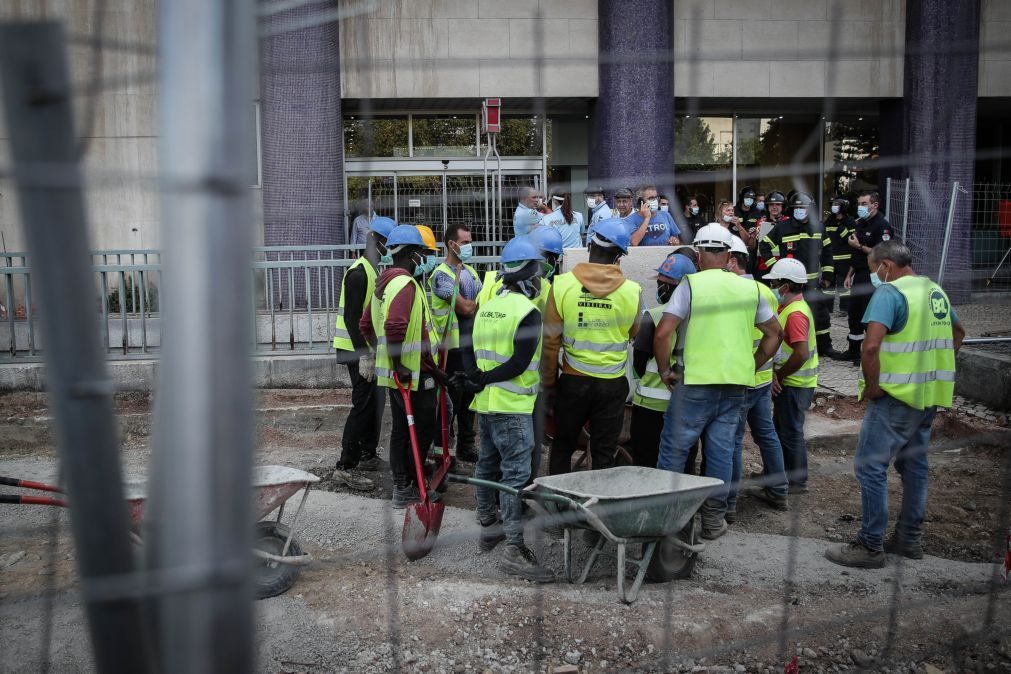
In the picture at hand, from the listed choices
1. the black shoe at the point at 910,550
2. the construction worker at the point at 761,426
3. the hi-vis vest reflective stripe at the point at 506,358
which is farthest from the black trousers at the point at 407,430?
the black shoe at the point at 910,550

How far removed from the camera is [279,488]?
4.29 metres

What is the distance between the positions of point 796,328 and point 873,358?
1.13 metres

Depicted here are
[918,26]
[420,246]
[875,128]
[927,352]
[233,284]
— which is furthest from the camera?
[875,128]

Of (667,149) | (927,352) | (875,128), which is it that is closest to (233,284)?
(927,352)

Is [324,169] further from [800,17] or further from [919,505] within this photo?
[800,17]

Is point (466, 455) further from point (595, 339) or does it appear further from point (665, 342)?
point (665, 342)

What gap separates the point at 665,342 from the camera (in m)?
4.99

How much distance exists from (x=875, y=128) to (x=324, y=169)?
12.2 meters

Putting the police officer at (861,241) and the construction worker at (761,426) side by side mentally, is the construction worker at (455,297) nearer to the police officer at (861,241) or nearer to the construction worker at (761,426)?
the construction worker at (761,426)

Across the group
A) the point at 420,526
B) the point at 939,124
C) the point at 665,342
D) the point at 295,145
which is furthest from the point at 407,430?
the point at 939,124

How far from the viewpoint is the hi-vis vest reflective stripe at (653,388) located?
5367 mm

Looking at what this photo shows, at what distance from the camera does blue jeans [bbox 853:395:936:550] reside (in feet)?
16.3

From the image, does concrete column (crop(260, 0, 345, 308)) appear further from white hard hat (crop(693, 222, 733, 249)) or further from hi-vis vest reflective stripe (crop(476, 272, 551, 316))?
white hard hat (crop(693, 222, 733, 249))

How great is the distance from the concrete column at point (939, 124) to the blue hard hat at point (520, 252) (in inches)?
184
